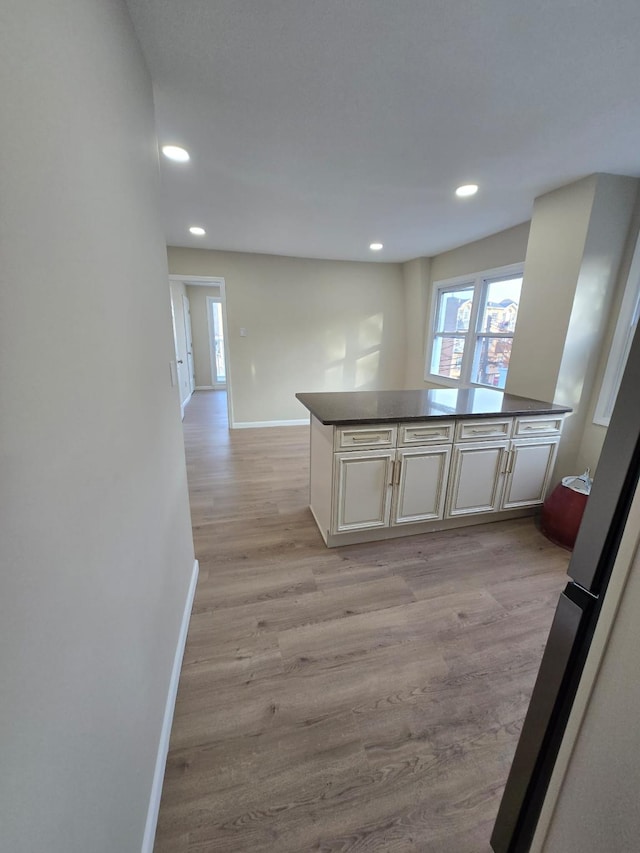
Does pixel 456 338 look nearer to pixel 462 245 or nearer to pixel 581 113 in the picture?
pixel 462 245

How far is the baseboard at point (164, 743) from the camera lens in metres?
0.94

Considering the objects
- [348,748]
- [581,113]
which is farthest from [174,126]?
[348,748]

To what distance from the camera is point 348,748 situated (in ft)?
3.88

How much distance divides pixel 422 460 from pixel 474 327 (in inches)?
98.9

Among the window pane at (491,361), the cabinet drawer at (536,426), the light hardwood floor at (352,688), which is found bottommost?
the light hardwood floor at (352,688)

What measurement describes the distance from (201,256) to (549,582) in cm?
492

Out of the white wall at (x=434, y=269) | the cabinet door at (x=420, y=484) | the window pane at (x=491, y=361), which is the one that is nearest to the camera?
the cabinet door at (x=420, y=484)

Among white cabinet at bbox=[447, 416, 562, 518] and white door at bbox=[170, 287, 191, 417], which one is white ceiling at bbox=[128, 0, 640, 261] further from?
white door at bbox=[170, 287, 191, 417]

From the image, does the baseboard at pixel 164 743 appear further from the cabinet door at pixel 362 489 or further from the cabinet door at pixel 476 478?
the cabinet door at pixel 476 478

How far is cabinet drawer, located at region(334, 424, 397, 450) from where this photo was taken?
204 cm

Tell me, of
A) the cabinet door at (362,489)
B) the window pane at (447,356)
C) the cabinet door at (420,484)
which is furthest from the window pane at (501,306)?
the cabinet door at (362,489)

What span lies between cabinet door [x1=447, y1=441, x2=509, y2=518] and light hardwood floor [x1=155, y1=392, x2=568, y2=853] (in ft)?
0.75

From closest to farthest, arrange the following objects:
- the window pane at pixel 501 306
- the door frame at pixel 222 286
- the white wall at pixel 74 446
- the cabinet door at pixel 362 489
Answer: the white wall at pixel 74 446 < the cabinet door at pixel 362 489 < the window pane at pixel 501 306 < the door frame at pixel 222 286

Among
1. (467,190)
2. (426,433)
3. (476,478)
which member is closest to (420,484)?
(426,433)
